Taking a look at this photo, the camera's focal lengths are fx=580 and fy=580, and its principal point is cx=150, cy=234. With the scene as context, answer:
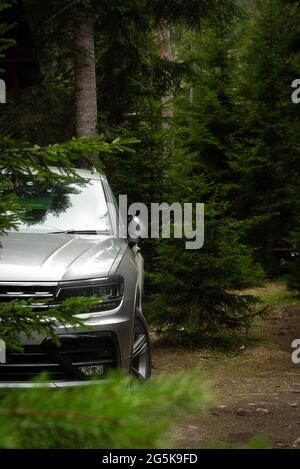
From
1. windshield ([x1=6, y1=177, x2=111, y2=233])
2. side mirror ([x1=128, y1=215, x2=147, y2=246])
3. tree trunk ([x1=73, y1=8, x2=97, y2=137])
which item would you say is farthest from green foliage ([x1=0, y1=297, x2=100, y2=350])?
tree trunk ([x1=73, y1=8, x2=97, y2=137])

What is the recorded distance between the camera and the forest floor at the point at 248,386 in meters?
4.90

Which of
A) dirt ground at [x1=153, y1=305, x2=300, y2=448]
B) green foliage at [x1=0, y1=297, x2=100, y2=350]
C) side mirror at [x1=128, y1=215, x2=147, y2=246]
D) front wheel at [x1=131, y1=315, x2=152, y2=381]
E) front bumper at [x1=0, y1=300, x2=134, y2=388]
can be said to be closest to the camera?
green foliage at [x1=0, y1=297, x2=100, y2=350]

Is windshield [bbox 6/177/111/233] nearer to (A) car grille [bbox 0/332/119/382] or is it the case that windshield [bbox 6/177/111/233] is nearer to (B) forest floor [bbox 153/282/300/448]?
(A) car grille [bbox 0/332/119/382]

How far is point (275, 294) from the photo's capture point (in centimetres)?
1555

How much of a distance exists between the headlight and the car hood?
54mm

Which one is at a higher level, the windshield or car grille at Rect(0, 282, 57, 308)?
the windshield

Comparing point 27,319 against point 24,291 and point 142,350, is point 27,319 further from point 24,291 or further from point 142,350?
point 142,350

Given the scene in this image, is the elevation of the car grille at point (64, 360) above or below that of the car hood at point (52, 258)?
below

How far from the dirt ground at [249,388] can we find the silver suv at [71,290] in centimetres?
80

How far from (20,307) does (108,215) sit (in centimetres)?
362

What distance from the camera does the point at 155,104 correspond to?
1092cm

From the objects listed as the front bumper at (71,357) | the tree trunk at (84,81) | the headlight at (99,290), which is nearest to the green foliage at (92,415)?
the front bumper at (71,357)

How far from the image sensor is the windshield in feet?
18.0

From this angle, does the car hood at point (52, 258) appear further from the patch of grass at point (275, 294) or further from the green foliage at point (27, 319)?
the patch of grass at point (275, 294)
